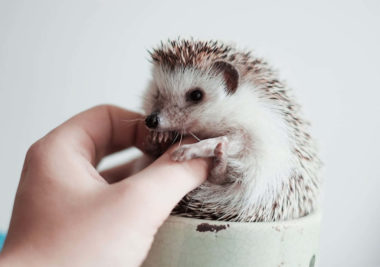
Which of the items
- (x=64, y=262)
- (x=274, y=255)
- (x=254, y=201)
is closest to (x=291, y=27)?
(x=254, y=201)

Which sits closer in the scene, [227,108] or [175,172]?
[175,172]

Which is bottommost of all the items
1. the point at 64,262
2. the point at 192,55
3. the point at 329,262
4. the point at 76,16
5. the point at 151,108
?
the point at 329,262

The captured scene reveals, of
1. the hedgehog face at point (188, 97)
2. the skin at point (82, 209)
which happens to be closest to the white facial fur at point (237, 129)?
the hedgehog face at point (188, 97)

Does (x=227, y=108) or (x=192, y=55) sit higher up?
(x=192, y=55)

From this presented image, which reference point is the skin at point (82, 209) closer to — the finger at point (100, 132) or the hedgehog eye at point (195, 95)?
the finger at point (100, 132)

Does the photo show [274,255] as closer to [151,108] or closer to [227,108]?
[227,108]

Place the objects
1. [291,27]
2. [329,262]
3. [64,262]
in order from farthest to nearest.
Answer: [329,262] < [291,27] < [64,262]
